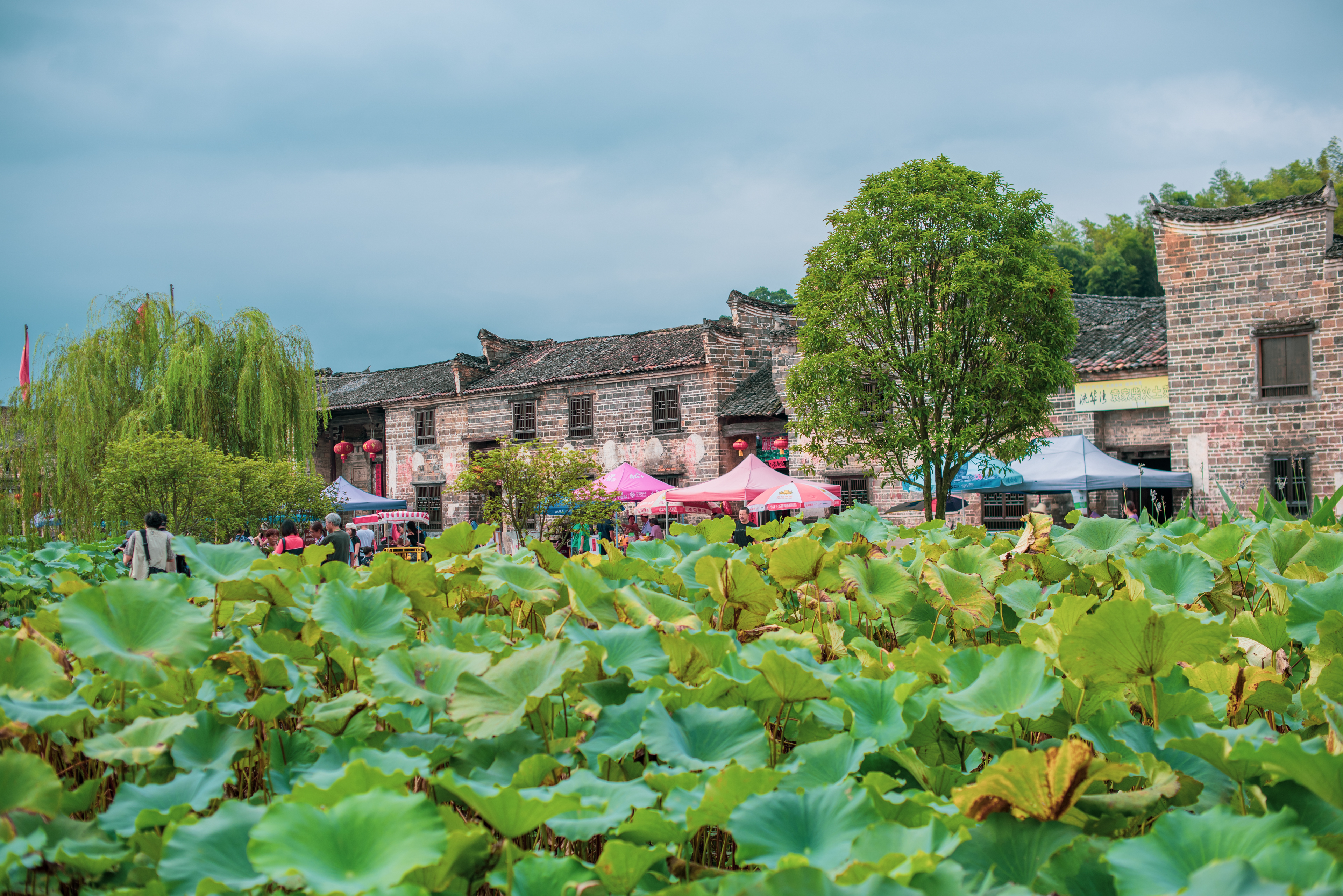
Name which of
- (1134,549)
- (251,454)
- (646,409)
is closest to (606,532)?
(646,409)

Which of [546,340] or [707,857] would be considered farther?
[546,340]

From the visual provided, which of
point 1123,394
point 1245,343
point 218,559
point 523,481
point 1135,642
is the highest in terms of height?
point 1245,343

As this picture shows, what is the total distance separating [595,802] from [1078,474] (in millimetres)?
14601

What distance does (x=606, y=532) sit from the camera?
20609mm

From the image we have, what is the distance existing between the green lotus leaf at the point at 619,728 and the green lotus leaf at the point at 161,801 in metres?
0.42

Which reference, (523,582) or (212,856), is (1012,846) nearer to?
(212,856)

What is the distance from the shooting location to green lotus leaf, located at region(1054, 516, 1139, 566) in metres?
2.33

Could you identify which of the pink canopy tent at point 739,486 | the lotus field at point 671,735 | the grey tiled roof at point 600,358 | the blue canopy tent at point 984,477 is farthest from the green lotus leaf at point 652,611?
the grey tiled roof at point 600,358

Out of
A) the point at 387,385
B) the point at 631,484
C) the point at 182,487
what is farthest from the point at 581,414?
the point at 182,487

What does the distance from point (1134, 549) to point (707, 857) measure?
1794 millimetres

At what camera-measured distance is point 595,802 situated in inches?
37.9

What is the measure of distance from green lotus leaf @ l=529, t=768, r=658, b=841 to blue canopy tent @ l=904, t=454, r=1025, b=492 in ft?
45.7

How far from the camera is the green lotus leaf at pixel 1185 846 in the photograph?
791 millimetres

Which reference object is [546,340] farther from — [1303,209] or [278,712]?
[278,712]
